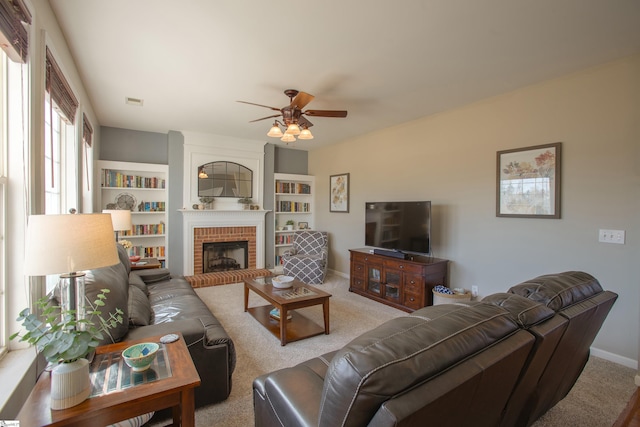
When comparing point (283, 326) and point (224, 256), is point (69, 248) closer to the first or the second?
point (283, 326)

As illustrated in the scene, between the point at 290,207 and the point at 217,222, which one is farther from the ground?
the point at 290,207

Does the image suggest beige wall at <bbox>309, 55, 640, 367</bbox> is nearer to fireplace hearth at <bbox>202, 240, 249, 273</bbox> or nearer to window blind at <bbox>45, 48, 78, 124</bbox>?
fireplace hearth at <bbox>202, 240, 249, 273</bbox>

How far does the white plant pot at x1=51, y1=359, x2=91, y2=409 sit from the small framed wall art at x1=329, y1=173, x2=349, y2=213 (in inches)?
184

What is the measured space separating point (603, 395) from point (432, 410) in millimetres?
2349

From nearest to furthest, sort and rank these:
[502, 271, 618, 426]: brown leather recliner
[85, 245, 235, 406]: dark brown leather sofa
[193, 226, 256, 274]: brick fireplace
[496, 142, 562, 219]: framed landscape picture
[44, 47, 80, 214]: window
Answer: [502, 271, 618, 426]: brown leather recliner, [85, 245, 235, 406]: dark brown leather sofa, [44, 47, 80, 214]: window, [496, 142, 562, 219]: framed landscape picture, [193, 226, 256, 274]: brick fireplace

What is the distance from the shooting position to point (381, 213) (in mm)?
4406

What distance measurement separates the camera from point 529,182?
10.1 ft

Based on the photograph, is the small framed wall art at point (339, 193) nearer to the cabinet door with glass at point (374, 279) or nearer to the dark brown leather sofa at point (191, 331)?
the cabinet door with glass at point (374, 279)

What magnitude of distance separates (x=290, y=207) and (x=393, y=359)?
5522 millimetres

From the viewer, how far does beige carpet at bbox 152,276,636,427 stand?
1887 millimetres

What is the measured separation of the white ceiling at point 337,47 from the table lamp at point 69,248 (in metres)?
1.54

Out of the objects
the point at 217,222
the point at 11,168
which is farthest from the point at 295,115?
the point at 217,222

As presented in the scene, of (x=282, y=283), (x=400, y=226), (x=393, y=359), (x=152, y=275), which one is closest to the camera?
(x=393, y=359)

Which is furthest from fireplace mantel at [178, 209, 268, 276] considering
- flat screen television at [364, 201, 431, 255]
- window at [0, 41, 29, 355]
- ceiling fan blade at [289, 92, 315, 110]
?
window at [0, 41, 29, 355]
